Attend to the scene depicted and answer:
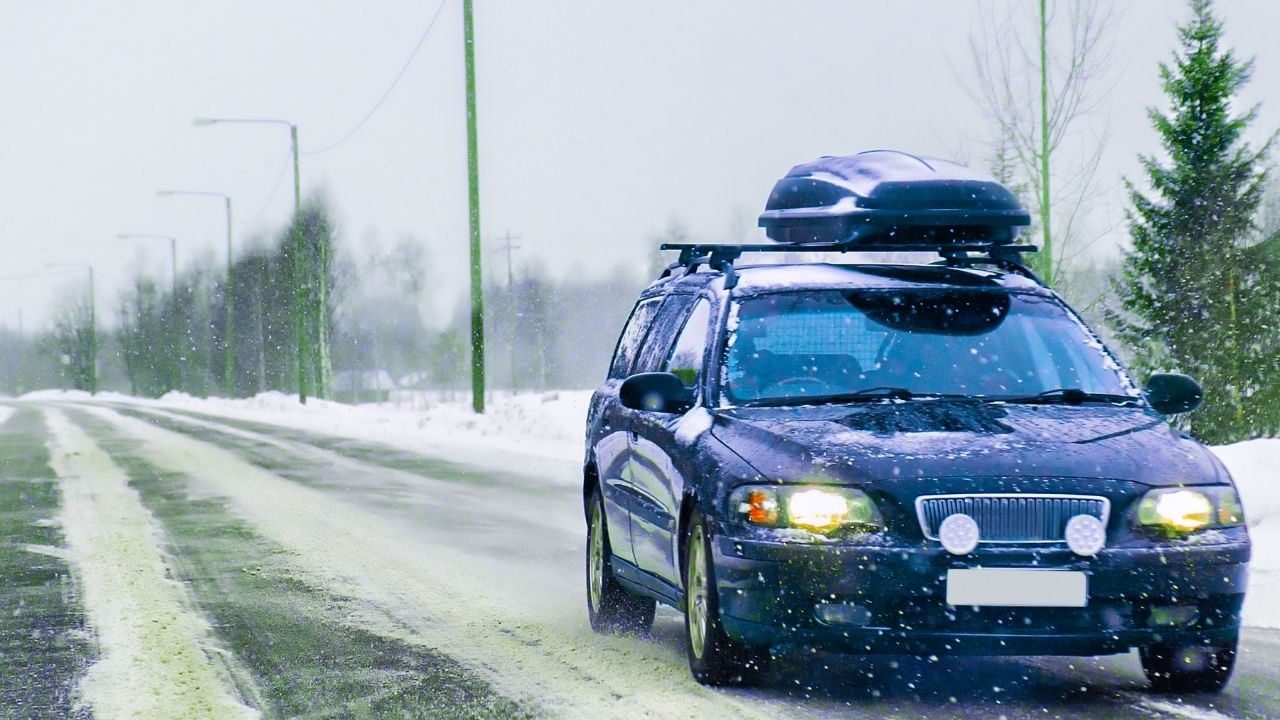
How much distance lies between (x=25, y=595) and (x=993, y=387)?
5.51 metres

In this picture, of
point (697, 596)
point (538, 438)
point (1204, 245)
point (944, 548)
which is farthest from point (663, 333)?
point (1204, 245)

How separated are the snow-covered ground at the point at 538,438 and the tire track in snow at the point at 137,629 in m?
Answer: 4.79

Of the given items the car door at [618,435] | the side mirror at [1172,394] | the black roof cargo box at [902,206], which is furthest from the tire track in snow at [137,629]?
the side mirror at [1172,394]

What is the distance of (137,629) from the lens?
7.74 metres

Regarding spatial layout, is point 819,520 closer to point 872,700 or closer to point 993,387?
point 872,700

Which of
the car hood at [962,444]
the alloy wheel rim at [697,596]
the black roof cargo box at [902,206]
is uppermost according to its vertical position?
the black roof cargo box at [902,206]

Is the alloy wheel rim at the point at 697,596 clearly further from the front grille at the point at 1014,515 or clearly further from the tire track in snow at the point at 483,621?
the front grille at the point at 1014,515

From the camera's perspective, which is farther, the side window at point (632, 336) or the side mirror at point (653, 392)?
the side window at point (632, 336)

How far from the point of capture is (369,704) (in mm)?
5852

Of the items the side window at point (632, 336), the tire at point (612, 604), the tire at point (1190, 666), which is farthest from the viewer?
the side window at point (632, 336)

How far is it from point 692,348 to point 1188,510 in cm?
219

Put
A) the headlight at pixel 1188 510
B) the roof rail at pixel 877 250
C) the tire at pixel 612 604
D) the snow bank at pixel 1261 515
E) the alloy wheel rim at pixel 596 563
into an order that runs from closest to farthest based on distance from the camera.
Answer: the headlight at pixel 1188 510, the roof rail at pixel 877 250, the tire at pixel 612 604, the alloy wheel rim at pixel 596 563, the snow bank at pixel 1261 515

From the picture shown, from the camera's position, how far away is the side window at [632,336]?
319 inches

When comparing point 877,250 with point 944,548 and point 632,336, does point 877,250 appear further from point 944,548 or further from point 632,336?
point 944,548
